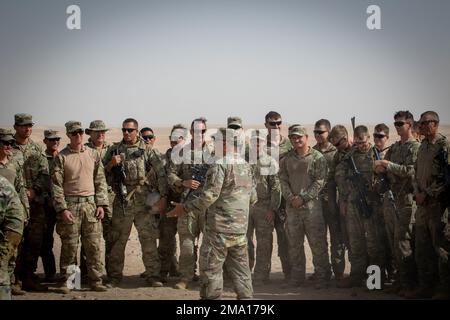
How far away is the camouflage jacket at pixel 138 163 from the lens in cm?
901

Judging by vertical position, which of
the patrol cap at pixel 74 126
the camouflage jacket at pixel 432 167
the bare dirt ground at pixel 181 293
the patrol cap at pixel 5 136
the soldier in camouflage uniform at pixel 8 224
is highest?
the patrol cap at pixel 74 126

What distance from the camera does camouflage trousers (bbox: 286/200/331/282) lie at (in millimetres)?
9078

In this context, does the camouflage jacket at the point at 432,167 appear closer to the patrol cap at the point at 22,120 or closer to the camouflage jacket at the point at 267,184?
the camouflage jacket at the point at 267,184

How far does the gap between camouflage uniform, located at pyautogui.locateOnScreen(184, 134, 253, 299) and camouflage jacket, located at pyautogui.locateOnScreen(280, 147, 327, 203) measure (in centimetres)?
213

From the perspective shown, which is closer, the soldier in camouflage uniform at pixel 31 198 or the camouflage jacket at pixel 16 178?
the camouflage jacket at pixel 16 178

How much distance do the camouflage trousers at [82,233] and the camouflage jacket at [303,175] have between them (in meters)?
3.31

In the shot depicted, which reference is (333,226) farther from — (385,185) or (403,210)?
(403,210)

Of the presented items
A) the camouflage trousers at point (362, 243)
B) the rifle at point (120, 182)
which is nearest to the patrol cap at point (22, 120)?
the rifle at point (120, 182)

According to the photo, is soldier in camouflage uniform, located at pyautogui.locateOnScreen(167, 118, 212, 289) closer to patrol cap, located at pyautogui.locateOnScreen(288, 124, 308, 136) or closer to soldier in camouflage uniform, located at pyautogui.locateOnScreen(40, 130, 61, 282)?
patrol cap, located at pyautogui.locateOnScreen(288, 124, 308, 136)

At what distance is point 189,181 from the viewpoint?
876 centimetres

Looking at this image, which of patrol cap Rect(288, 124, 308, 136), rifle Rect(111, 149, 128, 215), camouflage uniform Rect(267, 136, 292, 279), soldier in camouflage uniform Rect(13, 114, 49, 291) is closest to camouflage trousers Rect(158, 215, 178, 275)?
rifle Rect(111, 149, 128, 215)

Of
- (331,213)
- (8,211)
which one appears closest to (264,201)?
(331,213)
